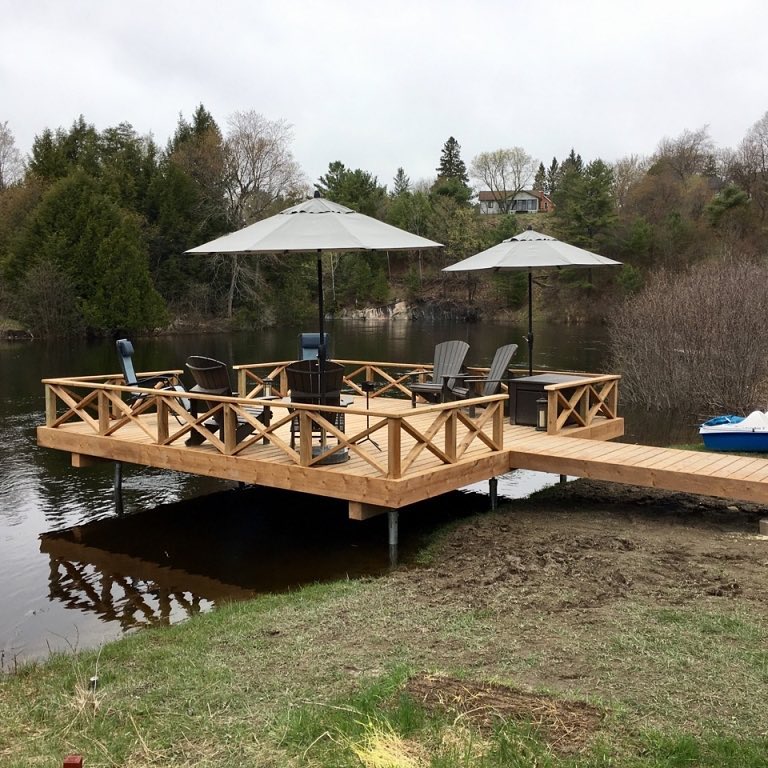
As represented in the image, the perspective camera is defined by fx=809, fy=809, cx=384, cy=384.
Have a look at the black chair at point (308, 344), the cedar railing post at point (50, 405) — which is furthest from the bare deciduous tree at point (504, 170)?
the cedar railing post at point (50, 405)

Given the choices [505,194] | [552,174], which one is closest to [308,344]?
[505,194]

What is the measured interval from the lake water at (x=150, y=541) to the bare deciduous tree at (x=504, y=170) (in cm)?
6650

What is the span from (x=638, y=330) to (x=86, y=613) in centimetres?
1291

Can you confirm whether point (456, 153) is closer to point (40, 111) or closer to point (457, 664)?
point (40, 111)

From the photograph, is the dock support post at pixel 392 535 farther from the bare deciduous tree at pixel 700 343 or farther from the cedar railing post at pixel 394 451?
the bare deciduous tree at pixel 700 343

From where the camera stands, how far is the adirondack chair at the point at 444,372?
10.0 meters

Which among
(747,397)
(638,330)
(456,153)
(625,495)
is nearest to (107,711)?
(625,495)

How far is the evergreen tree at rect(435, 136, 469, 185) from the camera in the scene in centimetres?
7931

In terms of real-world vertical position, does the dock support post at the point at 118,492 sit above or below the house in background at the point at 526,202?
below

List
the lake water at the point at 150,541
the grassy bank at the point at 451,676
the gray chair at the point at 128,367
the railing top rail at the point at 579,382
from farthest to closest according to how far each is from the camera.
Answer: the gray chair at the point at 128,367
the railing top rail at the point at 579,382
the lake water at the point at 150,541
the grassy bank at the point at 451,676

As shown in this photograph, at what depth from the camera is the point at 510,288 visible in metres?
54.8

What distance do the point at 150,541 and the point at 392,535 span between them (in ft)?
9.79

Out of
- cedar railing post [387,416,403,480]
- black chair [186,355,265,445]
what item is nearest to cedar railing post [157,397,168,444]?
black chair [186,355,265,445]

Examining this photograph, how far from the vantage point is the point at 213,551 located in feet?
27.3
